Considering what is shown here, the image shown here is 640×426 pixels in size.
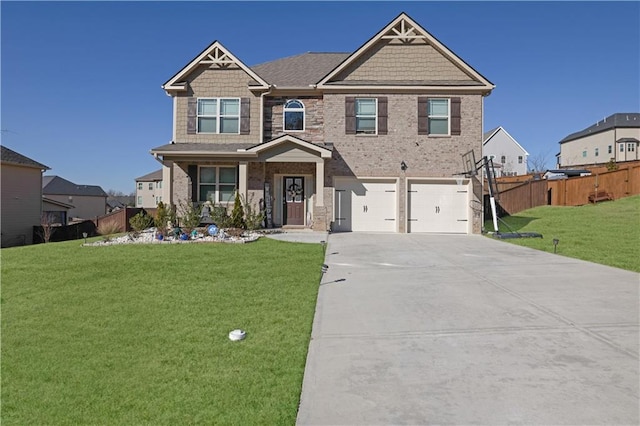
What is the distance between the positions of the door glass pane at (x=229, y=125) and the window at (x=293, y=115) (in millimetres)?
2160

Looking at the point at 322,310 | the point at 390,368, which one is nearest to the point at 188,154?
the point at 322,310

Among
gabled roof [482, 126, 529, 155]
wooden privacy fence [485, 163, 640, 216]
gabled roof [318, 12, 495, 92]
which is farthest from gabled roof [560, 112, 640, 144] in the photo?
gabled roof [318, 12, 495, 92]

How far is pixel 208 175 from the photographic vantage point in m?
16.6

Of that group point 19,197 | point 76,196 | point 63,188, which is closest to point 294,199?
point 19,197

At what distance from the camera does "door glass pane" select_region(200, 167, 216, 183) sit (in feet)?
54.5

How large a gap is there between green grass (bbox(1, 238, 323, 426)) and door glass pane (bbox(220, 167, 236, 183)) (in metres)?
8.39

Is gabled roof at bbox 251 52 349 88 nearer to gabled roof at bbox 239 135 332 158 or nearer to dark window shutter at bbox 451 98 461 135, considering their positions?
gabled roof at bbox 239 135 332 158

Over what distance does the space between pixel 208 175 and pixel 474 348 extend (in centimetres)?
1436

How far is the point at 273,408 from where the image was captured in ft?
9.98

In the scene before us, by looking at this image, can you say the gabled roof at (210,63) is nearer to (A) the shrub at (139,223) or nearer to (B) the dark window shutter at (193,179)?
(B) the dark window shutter at (193,179)

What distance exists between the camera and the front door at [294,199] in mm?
17016

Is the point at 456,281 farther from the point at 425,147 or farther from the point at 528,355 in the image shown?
the point at 425,147

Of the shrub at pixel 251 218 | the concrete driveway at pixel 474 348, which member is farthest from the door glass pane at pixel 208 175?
the concrete driveway at pixel 474 348

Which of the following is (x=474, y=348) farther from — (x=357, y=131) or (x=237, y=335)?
(x=357, y=131)
